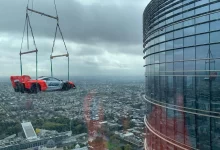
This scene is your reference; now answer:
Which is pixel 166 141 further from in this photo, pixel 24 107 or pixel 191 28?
pixel 24 107

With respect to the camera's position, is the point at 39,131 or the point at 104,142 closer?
the point at 104,142

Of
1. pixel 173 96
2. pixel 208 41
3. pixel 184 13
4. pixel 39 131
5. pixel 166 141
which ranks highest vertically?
pixel 184 13

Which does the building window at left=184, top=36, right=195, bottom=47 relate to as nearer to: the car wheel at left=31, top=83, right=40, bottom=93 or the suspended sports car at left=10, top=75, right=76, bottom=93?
the suspended sports car at left=10, top=75, right=76, bottom=93

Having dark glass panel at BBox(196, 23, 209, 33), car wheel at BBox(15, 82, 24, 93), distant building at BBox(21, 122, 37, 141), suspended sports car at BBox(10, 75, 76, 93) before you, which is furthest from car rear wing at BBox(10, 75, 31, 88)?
distant building at BBox(21, 122, 37, 141)

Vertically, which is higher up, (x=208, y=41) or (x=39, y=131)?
(x=208, y=41)

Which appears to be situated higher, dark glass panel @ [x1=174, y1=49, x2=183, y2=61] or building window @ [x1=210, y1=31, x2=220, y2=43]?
building window @ [x1=210, y1=31, x2=220, y2=43]

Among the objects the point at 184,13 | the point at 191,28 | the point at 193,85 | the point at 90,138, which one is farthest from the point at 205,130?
the point at 90,138

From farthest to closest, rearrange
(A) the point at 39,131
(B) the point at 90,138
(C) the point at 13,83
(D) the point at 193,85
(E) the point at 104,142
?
(A) the point at 39,131 < (B) the point at 90,138 < (E) the point at 104,142 < (D) the point at 193,85 < (C) the point at 13,83
